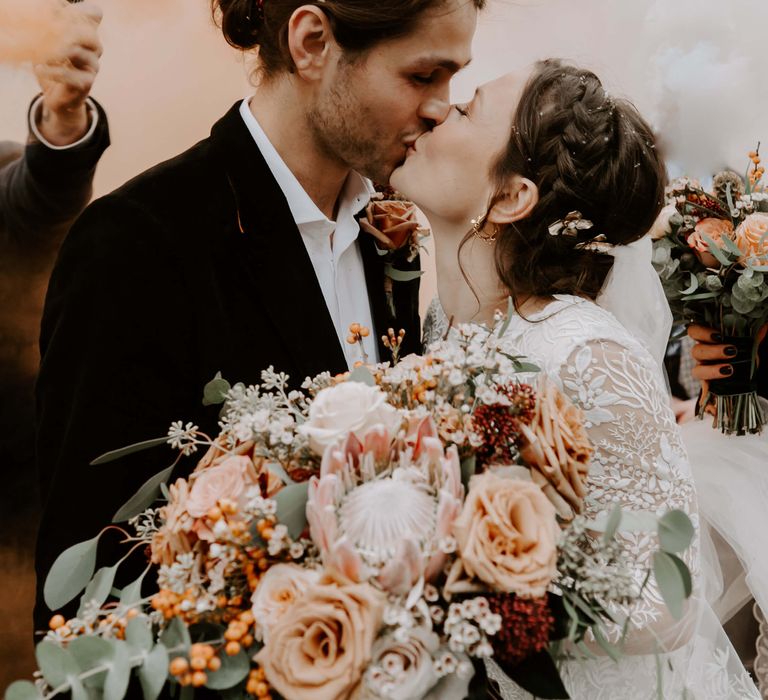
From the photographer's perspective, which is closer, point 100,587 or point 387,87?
point 100,587

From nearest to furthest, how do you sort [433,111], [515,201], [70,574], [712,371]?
[70,574] → [515,201] → [433,111] → [712,371]

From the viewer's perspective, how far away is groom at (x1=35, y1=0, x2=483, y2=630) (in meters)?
1.44

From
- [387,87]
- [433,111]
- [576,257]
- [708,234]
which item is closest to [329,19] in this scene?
[387,87]

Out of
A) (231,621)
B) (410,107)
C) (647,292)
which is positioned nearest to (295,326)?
(410,107)

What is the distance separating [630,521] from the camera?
3.13ft

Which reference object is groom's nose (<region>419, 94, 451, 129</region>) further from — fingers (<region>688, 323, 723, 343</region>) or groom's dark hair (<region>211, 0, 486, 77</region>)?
fingers (<region>688, 323, 723, 343</region>)

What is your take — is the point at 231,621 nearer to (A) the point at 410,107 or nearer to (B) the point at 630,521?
(B) the point at 630,521

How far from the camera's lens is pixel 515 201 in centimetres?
177

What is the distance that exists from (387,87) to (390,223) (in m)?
0.34

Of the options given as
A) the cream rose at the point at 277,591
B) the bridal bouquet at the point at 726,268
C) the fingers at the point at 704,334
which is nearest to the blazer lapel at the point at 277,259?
the cream rose at the point at 277,591

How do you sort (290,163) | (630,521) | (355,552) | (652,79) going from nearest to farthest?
(355,552), (630,521), (290,163), (652,79)

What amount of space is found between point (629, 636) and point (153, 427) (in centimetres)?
96

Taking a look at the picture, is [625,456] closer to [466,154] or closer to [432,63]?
[466,154]

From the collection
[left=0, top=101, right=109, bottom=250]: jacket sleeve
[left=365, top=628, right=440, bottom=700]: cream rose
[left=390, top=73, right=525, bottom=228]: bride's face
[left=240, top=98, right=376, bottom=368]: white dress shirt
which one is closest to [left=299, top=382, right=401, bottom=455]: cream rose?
[left=365, top=628, right=440, bottom=700]: cream rose
